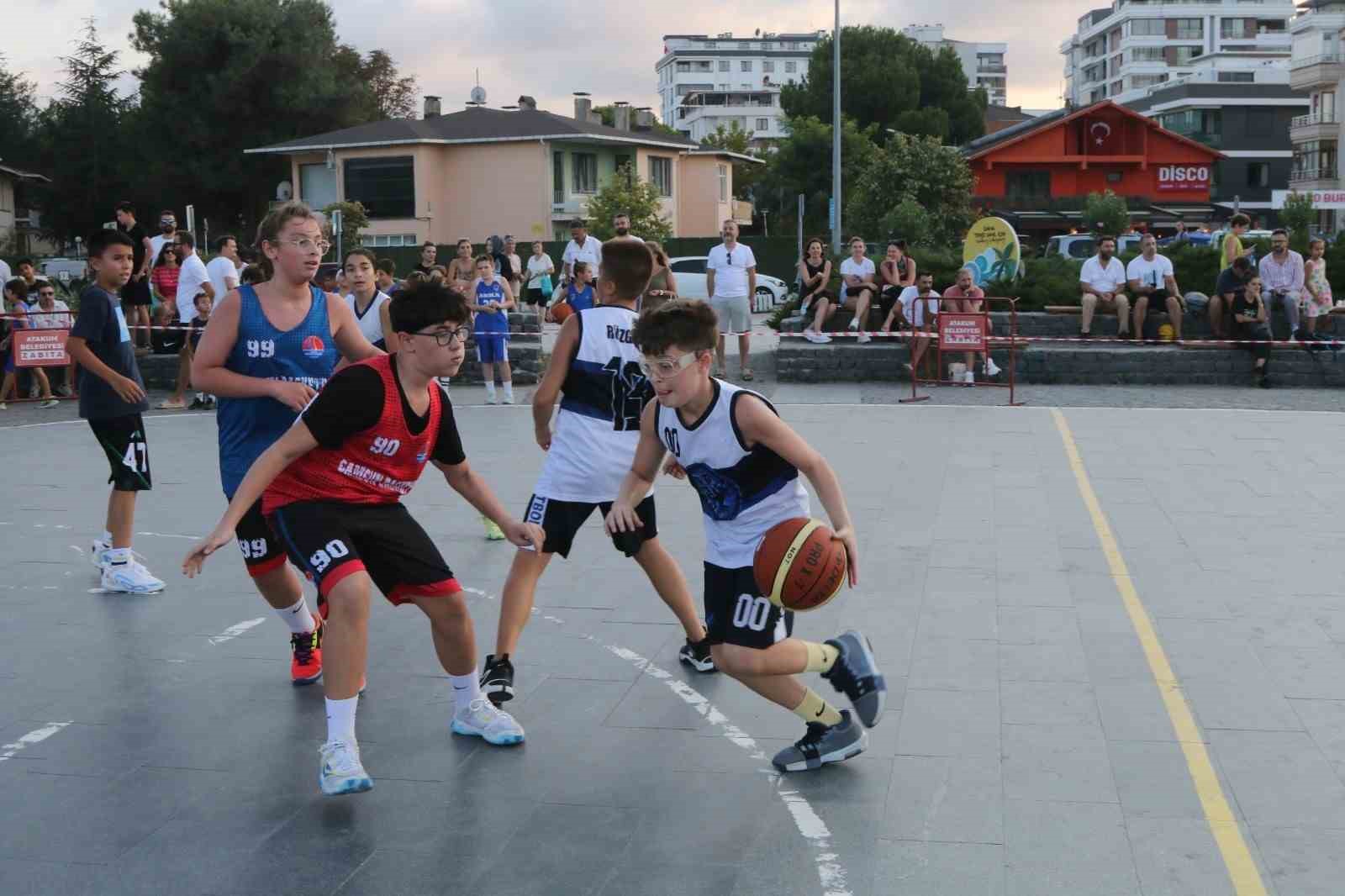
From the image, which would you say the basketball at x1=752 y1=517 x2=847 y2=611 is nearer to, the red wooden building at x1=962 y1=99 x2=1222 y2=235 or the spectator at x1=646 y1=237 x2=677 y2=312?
the spectator at x1=646 y1=237 x2=677 y2=312

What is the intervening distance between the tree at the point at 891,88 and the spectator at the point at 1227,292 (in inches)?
2179

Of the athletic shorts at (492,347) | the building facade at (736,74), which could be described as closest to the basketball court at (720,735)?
the athletic shorts at (492,347)

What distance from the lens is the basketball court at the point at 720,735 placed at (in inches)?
172

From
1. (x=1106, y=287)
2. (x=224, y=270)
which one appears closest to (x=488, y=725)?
(x=224, y=270)

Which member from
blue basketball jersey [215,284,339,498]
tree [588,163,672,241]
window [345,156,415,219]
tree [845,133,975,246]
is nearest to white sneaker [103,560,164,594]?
blue basketball jersey [215,284,339,498]

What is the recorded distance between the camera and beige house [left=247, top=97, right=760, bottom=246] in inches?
2154

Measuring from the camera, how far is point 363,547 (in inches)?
199

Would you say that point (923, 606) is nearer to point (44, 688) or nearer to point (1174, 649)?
point (1174, 649)

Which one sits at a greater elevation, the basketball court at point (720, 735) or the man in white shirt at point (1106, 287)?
the man in white shirt at point (1106, 287)

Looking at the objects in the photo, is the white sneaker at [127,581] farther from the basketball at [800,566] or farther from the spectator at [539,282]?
the spectator at [539,282]

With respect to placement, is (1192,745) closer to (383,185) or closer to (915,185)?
(915,185)

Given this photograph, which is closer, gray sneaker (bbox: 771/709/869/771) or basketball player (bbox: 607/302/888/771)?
basketball player (bbox: 607/302/888/771)

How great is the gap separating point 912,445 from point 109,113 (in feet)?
199

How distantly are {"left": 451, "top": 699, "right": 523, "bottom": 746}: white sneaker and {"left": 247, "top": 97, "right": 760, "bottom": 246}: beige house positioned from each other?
4815cm
